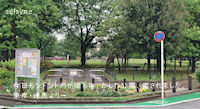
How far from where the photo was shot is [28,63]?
34.0 ft

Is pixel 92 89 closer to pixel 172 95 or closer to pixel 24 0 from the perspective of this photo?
pixel 172 95

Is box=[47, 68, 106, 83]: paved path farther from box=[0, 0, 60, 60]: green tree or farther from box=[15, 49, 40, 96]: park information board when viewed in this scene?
box=[15, 49, 40, 96]: park information board

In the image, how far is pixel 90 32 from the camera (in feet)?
127

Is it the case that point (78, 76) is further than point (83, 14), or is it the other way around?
point (83, 14)

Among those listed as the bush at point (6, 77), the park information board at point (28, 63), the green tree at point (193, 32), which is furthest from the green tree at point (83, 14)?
the park information board at point (28, 63)

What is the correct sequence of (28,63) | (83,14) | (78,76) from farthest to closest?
(83,14)
(78,76)
(28,63)

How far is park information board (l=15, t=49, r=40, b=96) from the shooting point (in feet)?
33.2

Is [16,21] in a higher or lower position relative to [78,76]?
higher

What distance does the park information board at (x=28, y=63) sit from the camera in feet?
33.2

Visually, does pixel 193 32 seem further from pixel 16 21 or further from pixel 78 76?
pixel 16 21

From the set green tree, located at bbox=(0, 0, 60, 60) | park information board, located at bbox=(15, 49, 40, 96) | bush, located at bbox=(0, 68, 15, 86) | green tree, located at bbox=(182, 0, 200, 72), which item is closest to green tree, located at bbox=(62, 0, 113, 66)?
green tree, located at bbox=(0, 0, 60, 60)

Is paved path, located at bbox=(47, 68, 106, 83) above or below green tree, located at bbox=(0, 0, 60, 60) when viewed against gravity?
below

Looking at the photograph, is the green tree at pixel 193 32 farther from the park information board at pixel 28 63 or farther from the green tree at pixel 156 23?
the park information board at pixel 28 63

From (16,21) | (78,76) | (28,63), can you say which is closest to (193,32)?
(78,76)
